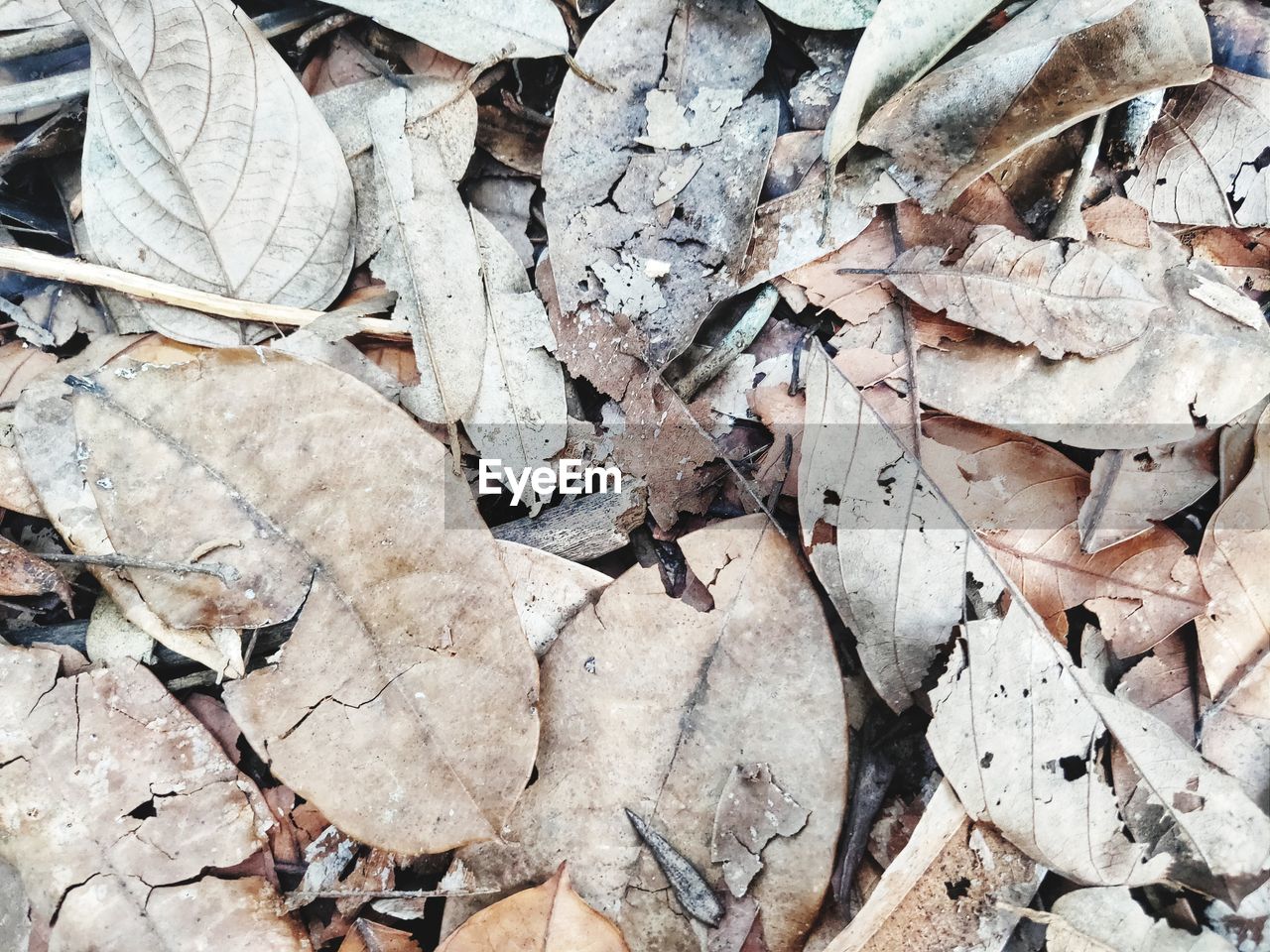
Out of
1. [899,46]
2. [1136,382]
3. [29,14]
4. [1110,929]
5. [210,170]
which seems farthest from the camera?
[29,14]

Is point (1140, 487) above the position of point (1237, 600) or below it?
above

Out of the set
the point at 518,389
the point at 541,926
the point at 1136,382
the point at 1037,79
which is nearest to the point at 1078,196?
the point at 1037,79

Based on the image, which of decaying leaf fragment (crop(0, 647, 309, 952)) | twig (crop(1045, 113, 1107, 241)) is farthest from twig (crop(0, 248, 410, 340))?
twig (crop(1045, 113, 1107, 241))

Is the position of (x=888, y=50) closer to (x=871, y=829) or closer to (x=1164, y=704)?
(x=1164, y=704)

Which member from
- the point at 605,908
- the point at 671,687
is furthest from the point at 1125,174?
the point at 605,908

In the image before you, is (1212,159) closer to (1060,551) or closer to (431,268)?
(1060,551)

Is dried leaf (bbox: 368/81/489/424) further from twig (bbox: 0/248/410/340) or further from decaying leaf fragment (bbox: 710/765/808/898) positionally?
decaying leaf fragment (bbox: 710/765/808/898)

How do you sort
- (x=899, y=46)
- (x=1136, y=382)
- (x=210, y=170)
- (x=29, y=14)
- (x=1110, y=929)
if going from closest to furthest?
(x=1110, y=929) < (x=1136, y=382) < (x=899, y=46) < (x=210, y=170) < (x=29, y=14)

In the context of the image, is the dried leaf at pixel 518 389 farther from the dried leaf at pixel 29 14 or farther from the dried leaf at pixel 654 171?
the dried leaf at pixel 29 14
